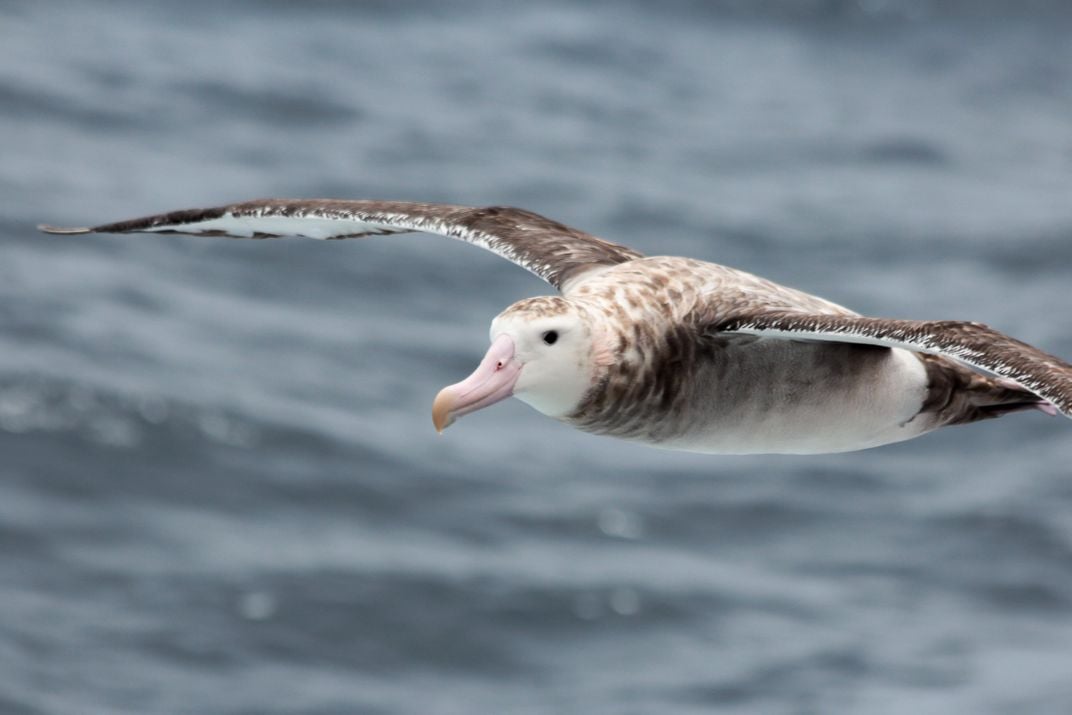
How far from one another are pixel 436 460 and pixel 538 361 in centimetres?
3100

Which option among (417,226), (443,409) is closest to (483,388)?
(443,409)

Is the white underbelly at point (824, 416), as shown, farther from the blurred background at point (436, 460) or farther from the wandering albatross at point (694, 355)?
the blurred background at point (436, 460)

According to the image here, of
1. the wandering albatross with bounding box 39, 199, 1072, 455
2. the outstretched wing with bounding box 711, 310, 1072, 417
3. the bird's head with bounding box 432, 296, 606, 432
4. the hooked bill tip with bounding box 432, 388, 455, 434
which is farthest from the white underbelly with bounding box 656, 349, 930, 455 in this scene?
the hooked bill tip with bounding box 432, 388, 455, 434

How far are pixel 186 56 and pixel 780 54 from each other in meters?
21.2

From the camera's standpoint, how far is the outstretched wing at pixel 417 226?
11.5 meters

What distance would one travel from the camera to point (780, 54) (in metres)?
73.2

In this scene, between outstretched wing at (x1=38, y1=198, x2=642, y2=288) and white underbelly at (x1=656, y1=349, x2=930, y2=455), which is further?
outstretched wing at (x1=38, y1=198, x2=642, y2=288)

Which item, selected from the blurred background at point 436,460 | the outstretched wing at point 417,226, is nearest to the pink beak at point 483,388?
the outstretched wing at point 417,226

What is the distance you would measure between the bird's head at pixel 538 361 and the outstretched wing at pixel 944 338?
827 mm

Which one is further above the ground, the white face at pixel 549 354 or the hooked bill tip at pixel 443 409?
the white face at pixel 549 354

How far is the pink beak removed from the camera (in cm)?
973

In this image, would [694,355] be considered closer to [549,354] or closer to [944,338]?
[549,354]

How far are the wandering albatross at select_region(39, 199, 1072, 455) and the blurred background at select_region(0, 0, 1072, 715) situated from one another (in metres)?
22.5

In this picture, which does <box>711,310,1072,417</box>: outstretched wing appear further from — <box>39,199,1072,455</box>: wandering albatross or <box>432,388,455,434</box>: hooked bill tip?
<box>432,388,455,434</box>: hooked bill tip
